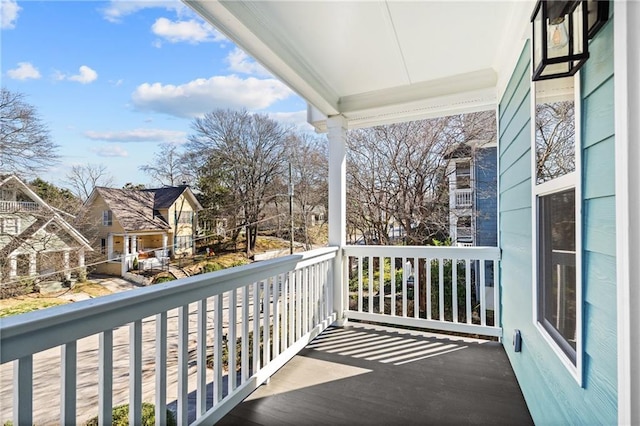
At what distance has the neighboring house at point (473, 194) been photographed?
5391 millimetres

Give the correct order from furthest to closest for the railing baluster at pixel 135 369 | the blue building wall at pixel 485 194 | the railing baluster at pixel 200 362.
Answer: the blue building wall at pixel 485 194, the railing baluster at pixel 200 362, the railing baluster at pixel 135 369

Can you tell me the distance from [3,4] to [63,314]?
2464 millimetres

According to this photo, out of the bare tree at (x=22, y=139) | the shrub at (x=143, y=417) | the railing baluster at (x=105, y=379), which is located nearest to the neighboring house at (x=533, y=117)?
the bare tree at (x=22, y=139)

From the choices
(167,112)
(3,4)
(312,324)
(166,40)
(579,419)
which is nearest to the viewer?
(579,419)

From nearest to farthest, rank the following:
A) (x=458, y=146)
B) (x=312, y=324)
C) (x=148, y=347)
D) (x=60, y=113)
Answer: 1. (x=148, y=347)
2. (x=60, y=113)
3. (x=312, y=324)
4. (x=458, y=146)

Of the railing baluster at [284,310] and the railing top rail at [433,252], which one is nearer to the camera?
the railing baluster at [284,310]

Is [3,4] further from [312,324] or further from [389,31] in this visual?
[312,324]

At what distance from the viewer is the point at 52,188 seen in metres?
2.03

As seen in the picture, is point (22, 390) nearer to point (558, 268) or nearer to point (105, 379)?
point (105, 379)

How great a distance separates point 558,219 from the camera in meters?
1.35

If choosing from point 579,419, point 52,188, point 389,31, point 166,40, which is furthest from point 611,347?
point 166,40

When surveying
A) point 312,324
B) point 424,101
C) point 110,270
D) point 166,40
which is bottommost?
point 312,324

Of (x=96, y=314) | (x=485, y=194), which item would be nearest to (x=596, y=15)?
(x=96, y=314)

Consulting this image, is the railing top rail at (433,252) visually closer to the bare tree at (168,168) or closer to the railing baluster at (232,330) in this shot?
the railing baluster at (232,330)
